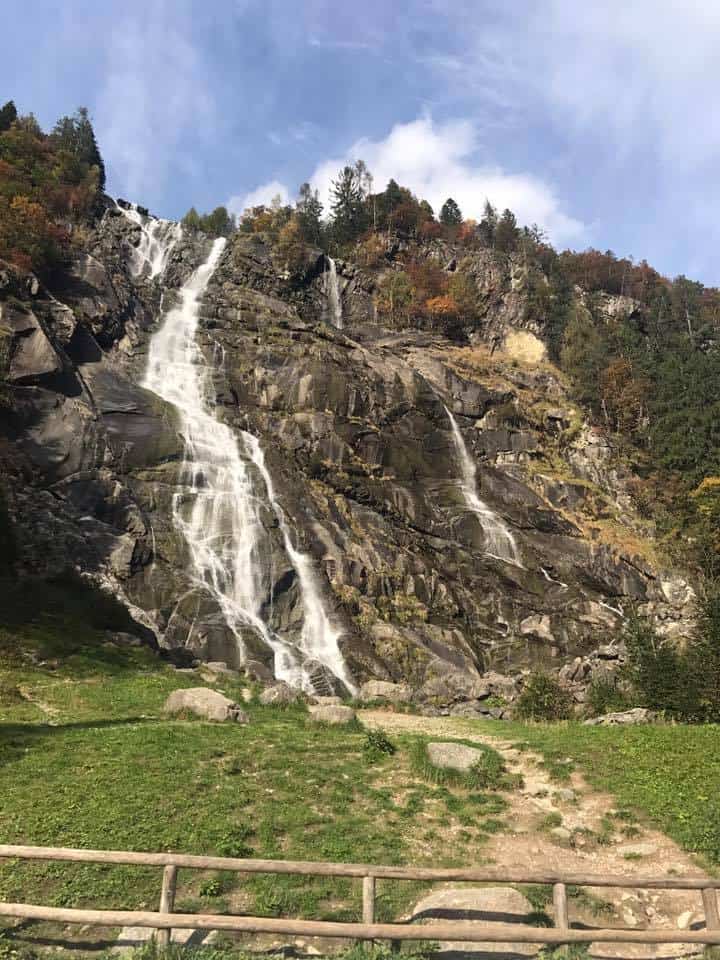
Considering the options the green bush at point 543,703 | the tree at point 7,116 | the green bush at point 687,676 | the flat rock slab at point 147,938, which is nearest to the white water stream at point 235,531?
the green bush at point 543,703

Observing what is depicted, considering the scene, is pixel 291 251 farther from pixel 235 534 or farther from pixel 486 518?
pixel 235 534

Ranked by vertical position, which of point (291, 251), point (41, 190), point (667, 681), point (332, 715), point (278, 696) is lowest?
point (332, 715)

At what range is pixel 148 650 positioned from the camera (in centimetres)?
2548

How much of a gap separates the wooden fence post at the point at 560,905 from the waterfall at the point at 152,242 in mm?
75131

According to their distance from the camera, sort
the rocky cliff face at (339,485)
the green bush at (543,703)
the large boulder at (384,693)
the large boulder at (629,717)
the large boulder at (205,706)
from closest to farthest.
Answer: the large boulder at (205,706)
the large boulder at (629,717)
the green bush at (543,703)
the large boulder at (384,693)
the rocky cliff face at (339,485)

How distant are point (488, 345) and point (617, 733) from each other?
73.0 meters

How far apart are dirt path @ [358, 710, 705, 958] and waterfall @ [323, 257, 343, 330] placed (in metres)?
73.9

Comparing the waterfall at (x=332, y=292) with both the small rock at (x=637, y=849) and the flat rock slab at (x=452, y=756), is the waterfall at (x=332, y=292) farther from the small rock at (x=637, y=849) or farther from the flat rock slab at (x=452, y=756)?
the small rock at (x=637, y=849)

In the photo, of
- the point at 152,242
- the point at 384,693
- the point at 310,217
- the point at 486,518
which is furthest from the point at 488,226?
the point at 384,693

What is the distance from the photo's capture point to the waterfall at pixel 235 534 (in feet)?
102

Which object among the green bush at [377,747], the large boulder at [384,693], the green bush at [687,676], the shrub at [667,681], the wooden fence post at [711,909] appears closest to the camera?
the wooden fence post at [711,909]

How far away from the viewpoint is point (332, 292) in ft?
282

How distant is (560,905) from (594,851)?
406 centimetres

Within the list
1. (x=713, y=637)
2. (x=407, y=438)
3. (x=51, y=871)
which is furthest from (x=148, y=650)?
(x=407, y=438)
